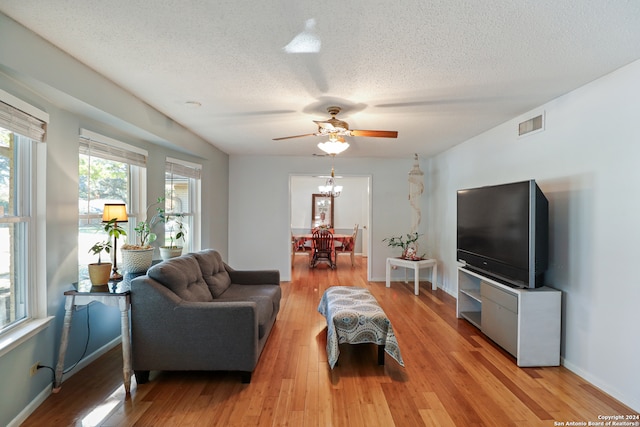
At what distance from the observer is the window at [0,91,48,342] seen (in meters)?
1.97

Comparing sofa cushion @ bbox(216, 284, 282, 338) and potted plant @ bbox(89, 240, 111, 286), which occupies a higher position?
potted plant @ bbox(89, 240, 111, 286)

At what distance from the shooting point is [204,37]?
1.85 metres

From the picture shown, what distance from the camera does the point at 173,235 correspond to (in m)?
4.17

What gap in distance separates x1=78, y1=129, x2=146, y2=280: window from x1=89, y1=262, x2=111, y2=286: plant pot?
0.32 meters

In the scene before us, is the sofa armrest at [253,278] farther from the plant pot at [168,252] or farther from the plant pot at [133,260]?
the plant pot at [133,260]

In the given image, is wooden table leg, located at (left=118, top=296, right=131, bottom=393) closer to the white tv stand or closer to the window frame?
the window frame

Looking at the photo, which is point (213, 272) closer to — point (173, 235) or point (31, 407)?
point (173, 235)

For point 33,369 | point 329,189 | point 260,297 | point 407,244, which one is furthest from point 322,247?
point 33,369

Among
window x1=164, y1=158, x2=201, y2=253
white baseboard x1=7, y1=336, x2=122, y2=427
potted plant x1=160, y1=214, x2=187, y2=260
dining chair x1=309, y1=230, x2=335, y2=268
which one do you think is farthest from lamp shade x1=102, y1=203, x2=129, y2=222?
dining chair x1=309, y1=230, x2=335, y2=268

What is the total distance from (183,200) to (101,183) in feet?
5.12

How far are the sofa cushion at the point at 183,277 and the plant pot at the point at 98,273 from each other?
0.38 meters

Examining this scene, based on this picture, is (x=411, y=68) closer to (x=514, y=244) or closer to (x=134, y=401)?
(x=514, y=244)

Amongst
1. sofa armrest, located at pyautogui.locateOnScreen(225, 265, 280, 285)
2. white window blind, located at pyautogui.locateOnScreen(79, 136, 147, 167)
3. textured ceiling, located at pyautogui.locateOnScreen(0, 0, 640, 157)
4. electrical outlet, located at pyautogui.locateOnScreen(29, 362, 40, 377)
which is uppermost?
textured ceiling, located at pyautogui.locateOnScreen(0, 0, 640, 157)

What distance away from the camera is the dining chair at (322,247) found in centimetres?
710
